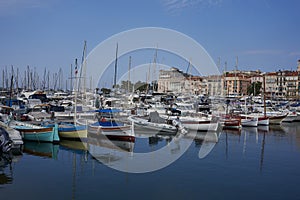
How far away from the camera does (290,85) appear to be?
80.9 meters

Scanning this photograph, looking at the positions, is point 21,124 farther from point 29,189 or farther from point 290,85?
point 290,85

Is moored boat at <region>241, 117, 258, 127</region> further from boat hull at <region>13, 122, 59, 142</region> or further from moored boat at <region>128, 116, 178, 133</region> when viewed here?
boat hull at <region>13, 122, 59, 142</region>

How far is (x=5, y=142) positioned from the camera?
14656 mm

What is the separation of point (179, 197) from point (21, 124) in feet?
40.1

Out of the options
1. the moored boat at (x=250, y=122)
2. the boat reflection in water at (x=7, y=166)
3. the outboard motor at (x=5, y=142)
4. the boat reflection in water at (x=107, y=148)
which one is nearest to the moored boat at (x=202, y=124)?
the moored boat at (x=250, y=122)

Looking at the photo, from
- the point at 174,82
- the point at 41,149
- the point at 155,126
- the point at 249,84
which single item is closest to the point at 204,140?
the point at 155,126

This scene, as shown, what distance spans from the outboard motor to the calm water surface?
2.17 ft

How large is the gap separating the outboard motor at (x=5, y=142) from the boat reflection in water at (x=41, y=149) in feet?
4.11

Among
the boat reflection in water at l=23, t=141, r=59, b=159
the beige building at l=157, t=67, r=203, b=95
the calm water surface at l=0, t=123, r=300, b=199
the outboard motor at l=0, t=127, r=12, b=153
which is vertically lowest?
the calm water surface at l=0, t=123, r=300, b=199

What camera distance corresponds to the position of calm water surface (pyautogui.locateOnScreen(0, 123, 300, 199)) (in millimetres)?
10422

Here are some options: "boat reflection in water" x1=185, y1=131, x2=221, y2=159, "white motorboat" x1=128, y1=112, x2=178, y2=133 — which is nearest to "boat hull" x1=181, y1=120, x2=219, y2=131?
"boat reflection in water" x1=185, y1=131, x2=221, y2=159

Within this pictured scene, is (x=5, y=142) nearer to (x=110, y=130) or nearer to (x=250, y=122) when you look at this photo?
(x=110, y=130)

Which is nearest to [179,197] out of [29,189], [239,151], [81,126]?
[29,189]

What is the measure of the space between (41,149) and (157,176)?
7026mm
